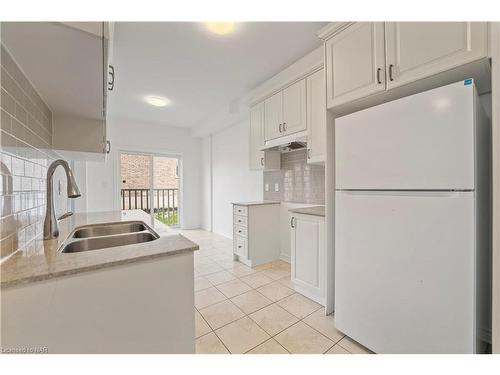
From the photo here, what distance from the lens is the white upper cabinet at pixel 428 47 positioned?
103 cm

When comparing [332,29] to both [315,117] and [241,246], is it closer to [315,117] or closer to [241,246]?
[315,117]

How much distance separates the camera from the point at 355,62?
1.50m

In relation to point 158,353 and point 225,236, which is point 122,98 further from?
point 158,353

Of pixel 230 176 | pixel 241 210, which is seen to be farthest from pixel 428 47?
pixel 230 176

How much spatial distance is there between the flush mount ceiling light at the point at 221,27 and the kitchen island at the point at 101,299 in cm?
188

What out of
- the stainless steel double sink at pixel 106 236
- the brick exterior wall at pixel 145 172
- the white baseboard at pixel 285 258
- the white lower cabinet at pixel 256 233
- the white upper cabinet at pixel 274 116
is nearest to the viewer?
the stainless steel double sink at pixel 106 236

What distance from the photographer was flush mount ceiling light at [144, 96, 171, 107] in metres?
3.38

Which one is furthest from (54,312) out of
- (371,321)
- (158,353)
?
(371,321)

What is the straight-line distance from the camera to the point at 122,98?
3.42 metres

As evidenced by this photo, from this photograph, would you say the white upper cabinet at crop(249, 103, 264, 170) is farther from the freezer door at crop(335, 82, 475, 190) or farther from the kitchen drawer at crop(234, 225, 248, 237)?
the freezer door at crop(335, 82, 475, 190)

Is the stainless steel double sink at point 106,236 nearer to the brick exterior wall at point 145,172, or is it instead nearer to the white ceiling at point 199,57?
the white ceiling at point 199,57

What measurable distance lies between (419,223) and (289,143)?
1687mm

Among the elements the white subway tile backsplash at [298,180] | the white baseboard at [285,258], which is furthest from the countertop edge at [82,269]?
the white baseboard at [285,258]

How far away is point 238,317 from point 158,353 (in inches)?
40.2
